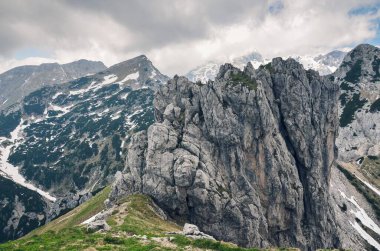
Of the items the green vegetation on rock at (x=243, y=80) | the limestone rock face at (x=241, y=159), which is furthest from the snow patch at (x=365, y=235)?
the green vegetation on rock at (x=243, y=80)

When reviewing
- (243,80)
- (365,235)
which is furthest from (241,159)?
(365,235)

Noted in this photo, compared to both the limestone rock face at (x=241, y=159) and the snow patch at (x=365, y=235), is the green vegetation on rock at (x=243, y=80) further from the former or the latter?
the snow patch at (x=365, y=235)

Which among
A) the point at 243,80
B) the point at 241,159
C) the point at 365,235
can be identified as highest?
the point at 243,80

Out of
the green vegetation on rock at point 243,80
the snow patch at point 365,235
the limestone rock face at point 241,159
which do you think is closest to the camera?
the limestone rock face at point 241,159

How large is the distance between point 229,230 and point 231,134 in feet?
95.7

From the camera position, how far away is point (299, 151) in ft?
443

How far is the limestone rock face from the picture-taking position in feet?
324

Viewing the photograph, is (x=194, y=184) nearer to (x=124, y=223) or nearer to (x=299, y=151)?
(x=124, y=223)

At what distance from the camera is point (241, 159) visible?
111000mm

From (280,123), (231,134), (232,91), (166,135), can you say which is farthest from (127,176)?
(280,123)

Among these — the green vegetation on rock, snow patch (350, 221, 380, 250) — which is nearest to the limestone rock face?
the green vegetation on rock

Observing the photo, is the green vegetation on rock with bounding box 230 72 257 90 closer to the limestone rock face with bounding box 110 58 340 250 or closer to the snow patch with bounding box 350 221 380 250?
the limestone rock face with bounding box 110 58 340 250

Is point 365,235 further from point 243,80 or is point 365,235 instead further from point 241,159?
point 243,80

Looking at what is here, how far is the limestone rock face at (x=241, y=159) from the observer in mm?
98750
